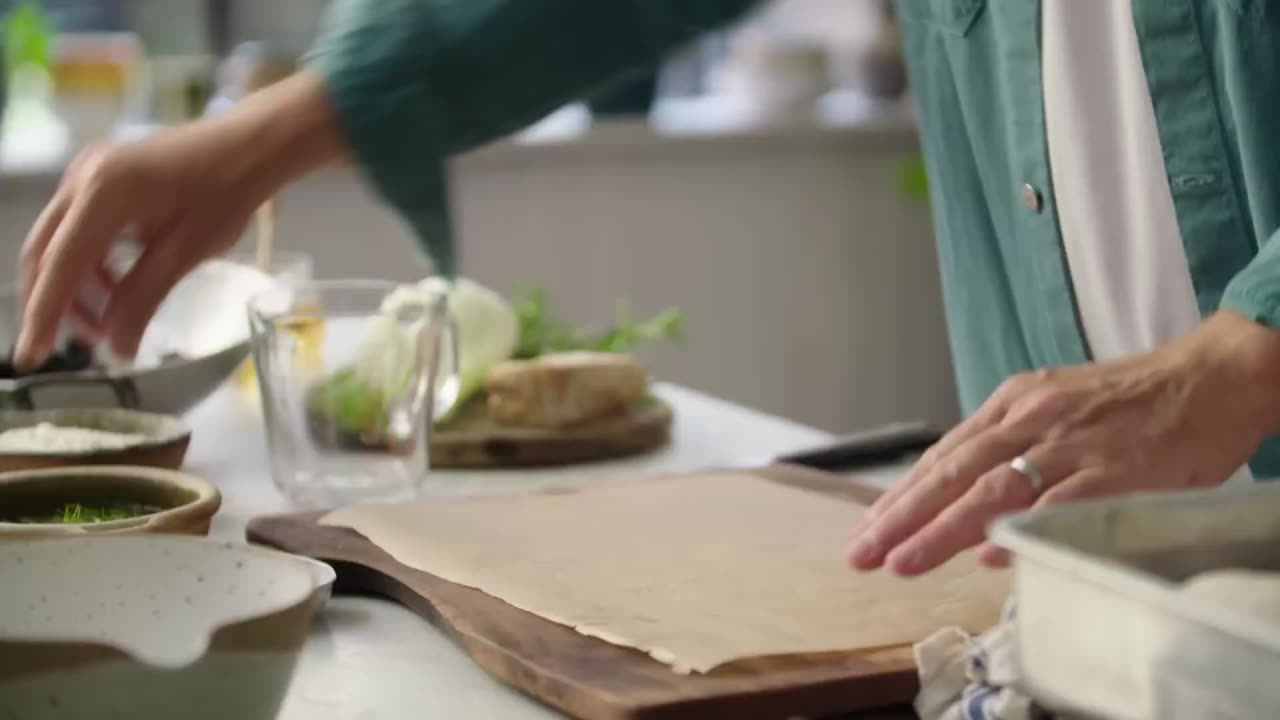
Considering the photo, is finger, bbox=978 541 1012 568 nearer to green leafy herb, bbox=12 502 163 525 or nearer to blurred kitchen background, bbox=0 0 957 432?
green leafy herb, bbox=12 502 163 525

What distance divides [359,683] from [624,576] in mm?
190

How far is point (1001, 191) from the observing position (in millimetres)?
1380

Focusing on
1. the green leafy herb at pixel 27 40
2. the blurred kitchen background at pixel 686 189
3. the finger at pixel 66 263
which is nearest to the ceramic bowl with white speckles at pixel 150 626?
the finger at pixel 66 263

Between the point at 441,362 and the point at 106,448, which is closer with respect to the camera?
the point at 106,448

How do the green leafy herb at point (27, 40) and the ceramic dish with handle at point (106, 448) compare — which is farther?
the green leafy herb at point (27, 40)

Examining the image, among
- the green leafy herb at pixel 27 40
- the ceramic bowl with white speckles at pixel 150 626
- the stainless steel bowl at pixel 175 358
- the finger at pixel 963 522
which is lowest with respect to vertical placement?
the finger at pixel 963 522

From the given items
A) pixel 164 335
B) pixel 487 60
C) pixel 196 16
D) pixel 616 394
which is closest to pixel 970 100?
pixel 616 394

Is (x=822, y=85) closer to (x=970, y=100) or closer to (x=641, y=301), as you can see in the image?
(x=641, y=301)

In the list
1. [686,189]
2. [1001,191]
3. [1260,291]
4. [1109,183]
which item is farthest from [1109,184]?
[686,189]

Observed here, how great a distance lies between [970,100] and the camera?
1378 mm

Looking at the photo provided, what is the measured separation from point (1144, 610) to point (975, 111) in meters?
0.85

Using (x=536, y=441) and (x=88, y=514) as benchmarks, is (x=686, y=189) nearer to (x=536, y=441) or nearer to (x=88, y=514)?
(x=536, y=441)

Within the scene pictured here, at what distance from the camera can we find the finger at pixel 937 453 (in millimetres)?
843

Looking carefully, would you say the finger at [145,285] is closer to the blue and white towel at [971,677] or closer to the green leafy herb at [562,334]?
the blue and white towel at [971,677]
